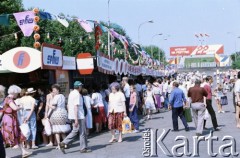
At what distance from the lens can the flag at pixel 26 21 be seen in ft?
46.6

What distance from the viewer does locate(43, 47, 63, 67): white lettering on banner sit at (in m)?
12.1

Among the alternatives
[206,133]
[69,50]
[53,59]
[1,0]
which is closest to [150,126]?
[206,133]

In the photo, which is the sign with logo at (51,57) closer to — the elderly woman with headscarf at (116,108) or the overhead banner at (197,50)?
the elderly woman with headscarf at (116,108)

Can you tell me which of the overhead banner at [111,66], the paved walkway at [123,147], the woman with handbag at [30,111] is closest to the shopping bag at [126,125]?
the paved walkway at [123,147]

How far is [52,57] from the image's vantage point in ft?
41.3

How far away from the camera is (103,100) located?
50.2 ft

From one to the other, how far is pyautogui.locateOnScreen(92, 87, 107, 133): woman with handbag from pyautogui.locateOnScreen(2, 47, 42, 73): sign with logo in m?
2.60

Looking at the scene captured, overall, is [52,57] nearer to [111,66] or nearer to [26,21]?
[26,21]

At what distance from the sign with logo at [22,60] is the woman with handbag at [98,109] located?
2.60 m

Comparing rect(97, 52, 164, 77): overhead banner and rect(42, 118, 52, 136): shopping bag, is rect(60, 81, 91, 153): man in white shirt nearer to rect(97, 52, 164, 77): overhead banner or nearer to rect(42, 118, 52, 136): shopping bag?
rect(42, 118, 52, 136): shopping bag

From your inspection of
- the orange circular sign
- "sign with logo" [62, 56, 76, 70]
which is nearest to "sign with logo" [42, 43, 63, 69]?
the orange circular sign

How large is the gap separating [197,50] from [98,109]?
13120cm

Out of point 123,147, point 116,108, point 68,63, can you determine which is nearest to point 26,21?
point 68,63

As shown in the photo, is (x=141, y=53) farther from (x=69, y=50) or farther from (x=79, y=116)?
(x=69, y=50)
